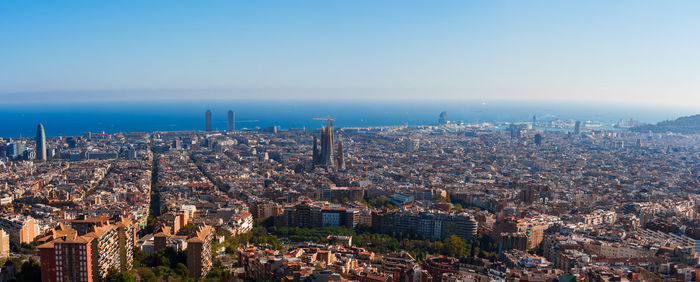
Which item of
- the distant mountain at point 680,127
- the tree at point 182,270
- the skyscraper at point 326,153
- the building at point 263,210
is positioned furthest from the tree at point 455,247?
the distant mountain at point 680,127

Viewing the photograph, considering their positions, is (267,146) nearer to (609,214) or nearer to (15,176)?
(15,176)

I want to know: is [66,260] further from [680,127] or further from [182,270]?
[680,127]

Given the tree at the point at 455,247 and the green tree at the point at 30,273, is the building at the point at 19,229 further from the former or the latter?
the tree at the point at 455,247

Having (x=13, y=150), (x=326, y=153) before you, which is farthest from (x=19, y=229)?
(x=13, y=150)

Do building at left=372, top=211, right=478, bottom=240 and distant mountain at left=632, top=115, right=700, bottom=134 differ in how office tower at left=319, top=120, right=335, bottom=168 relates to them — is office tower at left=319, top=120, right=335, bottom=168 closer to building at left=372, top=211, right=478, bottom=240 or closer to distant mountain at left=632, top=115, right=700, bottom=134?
building at left=372, top=211, right=478, bottom=240

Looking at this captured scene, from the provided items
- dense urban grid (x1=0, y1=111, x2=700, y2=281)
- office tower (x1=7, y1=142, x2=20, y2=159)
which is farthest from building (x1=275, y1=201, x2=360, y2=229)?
office tower (x1=7, y1=142, x2=20, y2=159)

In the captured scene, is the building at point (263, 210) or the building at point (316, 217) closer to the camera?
the building at point (316, 217)

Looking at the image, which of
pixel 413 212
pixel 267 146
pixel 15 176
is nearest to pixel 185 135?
pixel 267 146
